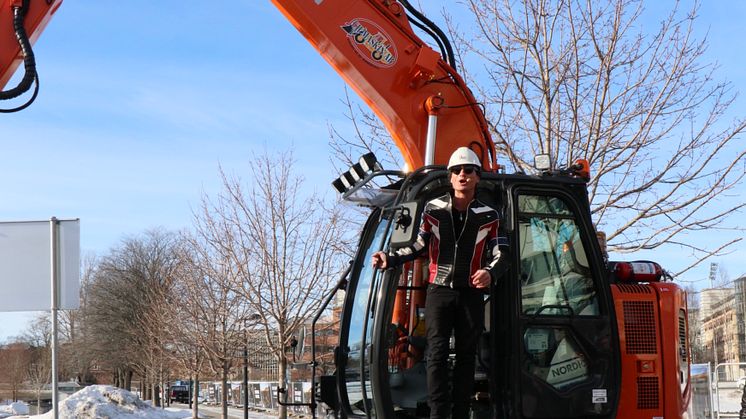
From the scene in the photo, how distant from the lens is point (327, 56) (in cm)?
706

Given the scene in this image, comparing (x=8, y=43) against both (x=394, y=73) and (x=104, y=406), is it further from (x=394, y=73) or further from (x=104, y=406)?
(x=104, y=406)

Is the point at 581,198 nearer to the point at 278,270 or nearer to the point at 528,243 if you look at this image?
the point at 528,243

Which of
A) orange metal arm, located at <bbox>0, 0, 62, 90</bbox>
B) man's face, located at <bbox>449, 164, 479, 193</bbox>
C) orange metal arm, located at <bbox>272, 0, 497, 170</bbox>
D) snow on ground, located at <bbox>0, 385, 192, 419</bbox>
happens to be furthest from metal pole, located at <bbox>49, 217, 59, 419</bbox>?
snow on ground, located at <bbox>0, 385, 192, 419</bbox>

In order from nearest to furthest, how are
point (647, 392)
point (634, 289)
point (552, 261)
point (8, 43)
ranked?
point (8, 43), point (552, 261), point (647, 392), point (634, 289)

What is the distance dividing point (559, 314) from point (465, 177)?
112 centimetres

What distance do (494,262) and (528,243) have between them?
1.55 feet

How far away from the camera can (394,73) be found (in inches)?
278

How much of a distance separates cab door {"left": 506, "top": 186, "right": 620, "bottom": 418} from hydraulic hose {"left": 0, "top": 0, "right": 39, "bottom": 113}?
3.07 metres

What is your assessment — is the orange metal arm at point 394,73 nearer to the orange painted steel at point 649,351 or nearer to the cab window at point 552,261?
the cab window at point 552,261

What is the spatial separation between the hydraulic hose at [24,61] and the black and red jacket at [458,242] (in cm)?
254

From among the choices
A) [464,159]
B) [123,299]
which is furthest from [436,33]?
[123,299]

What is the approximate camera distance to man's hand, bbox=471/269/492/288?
523 centimetres

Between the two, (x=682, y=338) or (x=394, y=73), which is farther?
(x=394, y=73)

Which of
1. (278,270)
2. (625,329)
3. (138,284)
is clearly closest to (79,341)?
(138,284)
